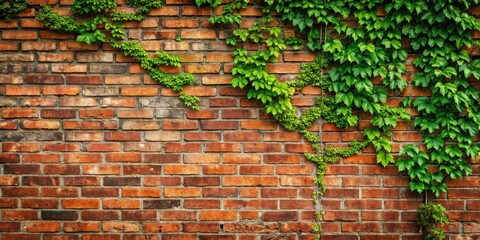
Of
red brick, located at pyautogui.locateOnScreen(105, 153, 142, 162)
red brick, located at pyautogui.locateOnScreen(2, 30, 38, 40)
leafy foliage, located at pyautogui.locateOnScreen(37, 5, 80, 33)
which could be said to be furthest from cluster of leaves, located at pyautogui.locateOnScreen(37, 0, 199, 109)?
red brick, located at pyautogui.locateOnScreen(105, 153, 142, 162)

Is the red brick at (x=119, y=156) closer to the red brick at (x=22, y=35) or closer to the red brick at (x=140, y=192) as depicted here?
the red brick at (x=140, y=192)

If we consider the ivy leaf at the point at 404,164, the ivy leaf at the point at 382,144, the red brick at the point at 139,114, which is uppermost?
the red brick at the point at 139,114

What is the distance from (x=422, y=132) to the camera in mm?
2512

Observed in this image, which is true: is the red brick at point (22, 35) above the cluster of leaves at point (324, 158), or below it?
above

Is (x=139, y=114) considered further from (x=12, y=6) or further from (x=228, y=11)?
(x=12, y=6)

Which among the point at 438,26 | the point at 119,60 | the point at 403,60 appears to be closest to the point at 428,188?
the point at 403,60

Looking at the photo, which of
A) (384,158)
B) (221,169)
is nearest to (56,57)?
(221,169)

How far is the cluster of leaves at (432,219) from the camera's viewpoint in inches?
95.7

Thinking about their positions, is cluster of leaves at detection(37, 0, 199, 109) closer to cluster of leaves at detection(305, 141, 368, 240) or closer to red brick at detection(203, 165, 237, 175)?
red brick at detection(203, 165, 237, 175)

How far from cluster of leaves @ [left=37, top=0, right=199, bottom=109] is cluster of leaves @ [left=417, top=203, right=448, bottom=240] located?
165 cm

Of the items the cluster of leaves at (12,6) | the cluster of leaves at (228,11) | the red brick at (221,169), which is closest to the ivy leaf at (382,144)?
the red brick at (221,169)

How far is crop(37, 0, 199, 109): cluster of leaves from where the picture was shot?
8.04 ft

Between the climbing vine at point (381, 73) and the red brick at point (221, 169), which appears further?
the red brick at point (221, 169)

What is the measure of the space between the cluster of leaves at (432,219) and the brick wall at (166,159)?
0.07 meters
